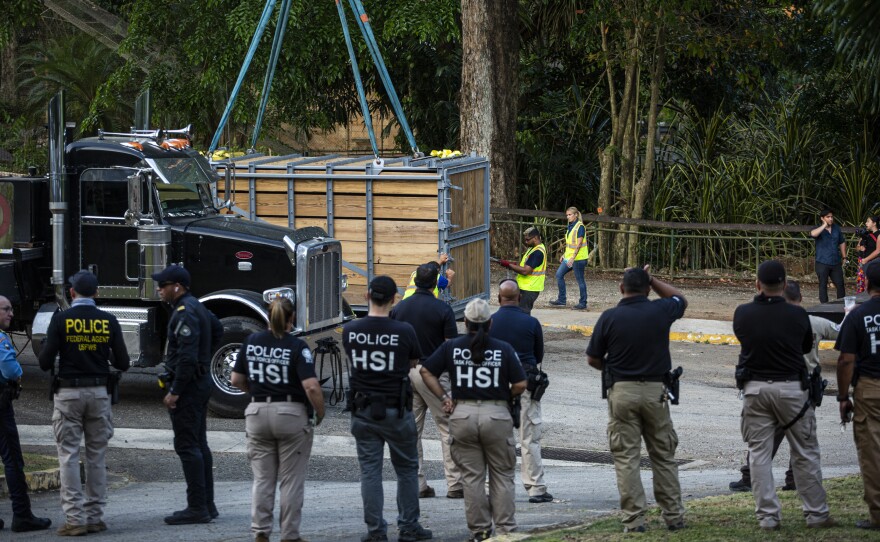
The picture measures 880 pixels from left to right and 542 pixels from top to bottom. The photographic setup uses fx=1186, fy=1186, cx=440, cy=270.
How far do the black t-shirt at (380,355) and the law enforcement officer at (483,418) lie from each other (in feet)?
1.23

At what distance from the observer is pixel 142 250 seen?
1287cm

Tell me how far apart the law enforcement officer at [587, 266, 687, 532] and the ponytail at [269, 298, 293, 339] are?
2.02m

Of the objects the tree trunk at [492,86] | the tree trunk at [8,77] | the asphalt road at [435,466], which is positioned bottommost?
the asphalt road at [435,466]

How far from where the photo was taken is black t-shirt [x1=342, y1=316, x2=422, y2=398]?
26.0 ft

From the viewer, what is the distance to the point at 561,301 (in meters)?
19.9

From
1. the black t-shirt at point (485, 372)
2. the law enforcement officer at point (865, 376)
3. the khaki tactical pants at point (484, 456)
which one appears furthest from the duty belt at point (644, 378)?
the law enforcement officer at point (865, 376)

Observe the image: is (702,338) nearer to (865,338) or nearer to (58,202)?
(58,202)

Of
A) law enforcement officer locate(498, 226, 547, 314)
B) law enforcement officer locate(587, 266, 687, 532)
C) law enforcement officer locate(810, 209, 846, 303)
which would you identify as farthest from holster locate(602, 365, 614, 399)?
law enforcement officer locate(810, 209, 846, 303)

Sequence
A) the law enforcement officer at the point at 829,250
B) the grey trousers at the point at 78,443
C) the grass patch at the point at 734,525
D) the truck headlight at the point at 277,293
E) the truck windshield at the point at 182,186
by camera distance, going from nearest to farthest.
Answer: the grass patch at the point at 734,525 < the grey trousers at the point at 78,443 < the truck headlight at the point at 277,293 < the truck windshield at the point at 182,186 < the law enforcement officer at the point at 829,250

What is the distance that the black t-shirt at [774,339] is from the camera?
780cm

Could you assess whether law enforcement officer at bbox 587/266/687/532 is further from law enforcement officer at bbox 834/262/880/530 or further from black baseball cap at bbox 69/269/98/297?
black baseball cap at bbox 69/269/98/297

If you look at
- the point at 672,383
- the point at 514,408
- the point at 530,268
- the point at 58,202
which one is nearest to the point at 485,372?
the point at 514,408

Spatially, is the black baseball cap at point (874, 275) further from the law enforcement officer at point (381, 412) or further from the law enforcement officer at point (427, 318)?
the law enforcement officer at point (381, 412)

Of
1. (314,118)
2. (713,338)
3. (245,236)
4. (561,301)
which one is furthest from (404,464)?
(314,118)
